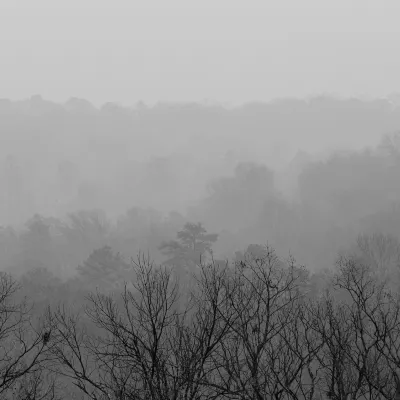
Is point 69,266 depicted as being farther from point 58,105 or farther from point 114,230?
point 58,105

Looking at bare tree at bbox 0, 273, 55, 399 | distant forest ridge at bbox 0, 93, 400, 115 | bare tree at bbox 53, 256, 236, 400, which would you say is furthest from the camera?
distant forest ridge at bbox 0, 93, 400, 115

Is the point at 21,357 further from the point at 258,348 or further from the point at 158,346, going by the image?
the point at 258,348

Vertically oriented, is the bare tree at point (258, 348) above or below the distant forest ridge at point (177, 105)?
below

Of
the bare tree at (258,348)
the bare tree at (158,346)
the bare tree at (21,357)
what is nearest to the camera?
the bare tree at (158,346)

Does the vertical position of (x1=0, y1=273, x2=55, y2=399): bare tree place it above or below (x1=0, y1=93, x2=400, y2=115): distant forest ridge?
below

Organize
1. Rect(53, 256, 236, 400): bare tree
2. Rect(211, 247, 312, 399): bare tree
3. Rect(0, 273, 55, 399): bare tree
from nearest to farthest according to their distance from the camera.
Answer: Rect(53, 256, 236, 400): bare tree → Rect(211, 247, 312, 399): bare tree → Rect(0, 273, 55, 399): bare tree

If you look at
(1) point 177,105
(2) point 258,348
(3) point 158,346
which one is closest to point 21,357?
(3) point 158,346

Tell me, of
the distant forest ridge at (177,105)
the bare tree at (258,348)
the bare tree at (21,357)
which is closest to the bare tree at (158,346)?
the bare tree at (258,348)

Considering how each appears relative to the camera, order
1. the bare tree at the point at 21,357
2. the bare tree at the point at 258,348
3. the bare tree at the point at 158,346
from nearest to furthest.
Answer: the bare tree at the point at 158,346 < the bare tree at the point at 258,348 < the bare tree at the point at 21,357

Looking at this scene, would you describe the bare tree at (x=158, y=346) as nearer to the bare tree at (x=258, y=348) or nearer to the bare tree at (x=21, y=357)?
the bare tree at (x=258, y=348)

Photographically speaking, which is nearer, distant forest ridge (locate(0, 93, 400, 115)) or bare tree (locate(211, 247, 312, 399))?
bare tree (locate(211, 247, 312, 399))

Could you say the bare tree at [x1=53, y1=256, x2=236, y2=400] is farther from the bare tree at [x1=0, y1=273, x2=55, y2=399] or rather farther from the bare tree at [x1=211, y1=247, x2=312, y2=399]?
the bare tree at [x1=0, y1=273, x2=55, y2=399]

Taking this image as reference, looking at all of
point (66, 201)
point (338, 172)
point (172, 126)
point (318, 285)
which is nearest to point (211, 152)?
point (172, 126)

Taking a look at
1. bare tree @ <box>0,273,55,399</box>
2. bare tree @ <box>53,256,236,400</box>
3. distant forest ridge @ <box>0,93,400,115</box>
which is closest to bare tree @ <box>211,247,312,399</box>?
bare tree @ <box>53,256,236,400</box>
